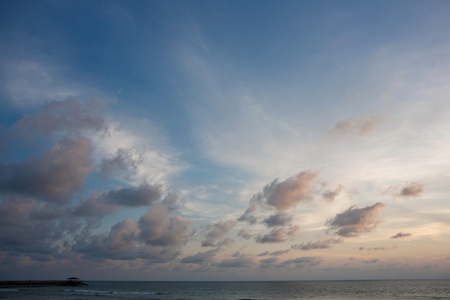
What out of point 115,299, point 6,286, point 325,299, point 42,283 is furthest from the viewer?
point 42,283

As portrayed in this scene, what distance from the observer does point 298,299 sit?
85.8 meters

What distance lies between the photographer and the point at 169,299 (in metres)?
85.1

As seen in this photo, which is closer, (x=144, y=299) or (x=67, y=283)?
(x=144, y=299)

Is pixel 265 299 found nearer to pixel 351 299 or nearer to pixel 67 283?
pixel 351 299

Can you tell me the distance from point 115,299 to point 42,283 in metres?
87.0

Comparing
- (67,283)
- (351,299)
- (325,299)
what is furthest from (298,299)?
(67,283)

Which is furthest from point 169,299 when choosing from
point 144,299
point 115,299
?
point 115,299

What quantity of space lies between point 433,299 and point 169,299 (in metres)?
76.9

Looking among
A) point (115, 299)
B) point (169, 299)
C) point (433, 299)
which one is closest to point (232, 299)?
point (169, 299)

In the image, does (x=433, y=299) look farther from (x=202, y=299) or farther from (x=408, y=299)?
(x=202, y=299)

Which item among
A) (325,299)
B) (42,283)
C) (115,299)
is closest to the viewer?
(115,299)

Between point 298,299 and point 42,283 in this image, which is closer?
point 298,299

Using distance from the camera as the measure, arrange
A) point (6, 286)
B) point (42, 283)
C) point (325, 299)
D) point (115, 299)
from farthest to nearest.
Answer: point (42, 283) < point (6, 286) < point (325, 299) < point (115, 299)

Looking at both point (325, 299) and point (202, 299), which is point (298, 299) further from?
point (202, 299)
